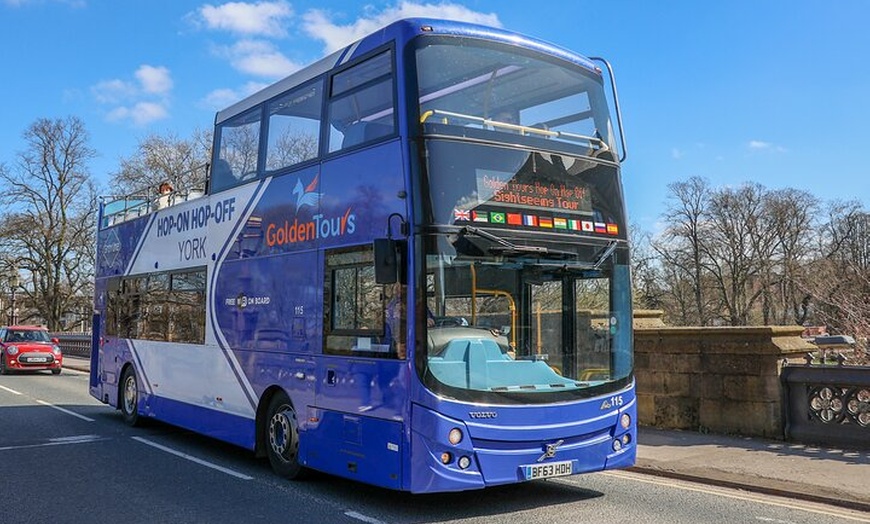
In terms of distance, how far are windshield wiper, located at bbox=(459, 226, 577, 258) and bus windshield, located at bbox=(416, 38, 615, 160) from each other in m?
0.93

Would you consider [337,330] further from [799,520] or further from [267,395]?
[799,520]

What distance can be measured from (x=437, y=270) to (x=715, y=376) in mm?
6324

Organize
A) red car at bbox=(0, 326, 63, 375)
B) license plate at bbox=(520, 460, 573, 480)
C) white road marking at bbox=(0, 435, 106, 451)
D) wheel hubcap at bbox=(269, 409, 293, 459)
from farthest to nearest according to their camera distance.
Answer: red car at bbox=(0, 326, 63, 375)
white road marking at bbox=(0, 435, 106, 451)
wheel hubcap at bbox=(269, 409, 293, 459)
license plate at bbox=(520, 460, 573, 480)

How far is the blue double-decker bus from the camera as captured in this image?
20.7 ft

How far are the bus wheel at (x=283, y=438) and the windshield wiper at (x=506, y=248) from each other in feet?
9.86

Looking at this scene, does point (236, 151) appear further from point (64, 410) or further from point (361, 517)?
point (64, 410)

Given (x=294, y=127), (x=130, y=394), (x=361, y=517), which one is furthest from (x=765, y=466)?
(x=130, y=394)

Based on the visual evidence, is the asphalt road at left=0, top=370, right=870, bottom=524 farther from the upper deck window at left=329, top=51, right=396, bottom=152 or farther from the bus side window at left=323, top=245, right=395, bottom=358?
→ the upper deck window at left=329, top=51, right=396, bottom=152

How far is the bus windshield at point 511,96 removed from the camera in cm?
672

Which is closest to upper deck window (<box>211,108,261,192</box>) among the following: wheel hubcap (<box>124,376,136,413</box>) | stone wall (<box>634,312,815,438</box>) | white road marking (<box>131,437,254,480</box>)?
white road marking (<box>131,437,254,480</box>)

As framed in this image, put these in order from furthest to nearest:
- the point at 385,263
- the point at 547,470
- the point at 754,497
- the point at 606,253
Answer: the point at 754,497
the point at 606,253
the point at 547,470
the point at 385,263

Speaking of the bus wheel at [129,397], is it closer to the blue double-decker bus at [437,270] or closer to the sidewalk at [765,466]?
the blue double-decker bus at [437,270]

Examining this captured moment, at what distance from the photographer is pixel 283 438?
8164 millimetres

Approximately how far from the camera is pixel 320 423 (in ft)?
24.3
